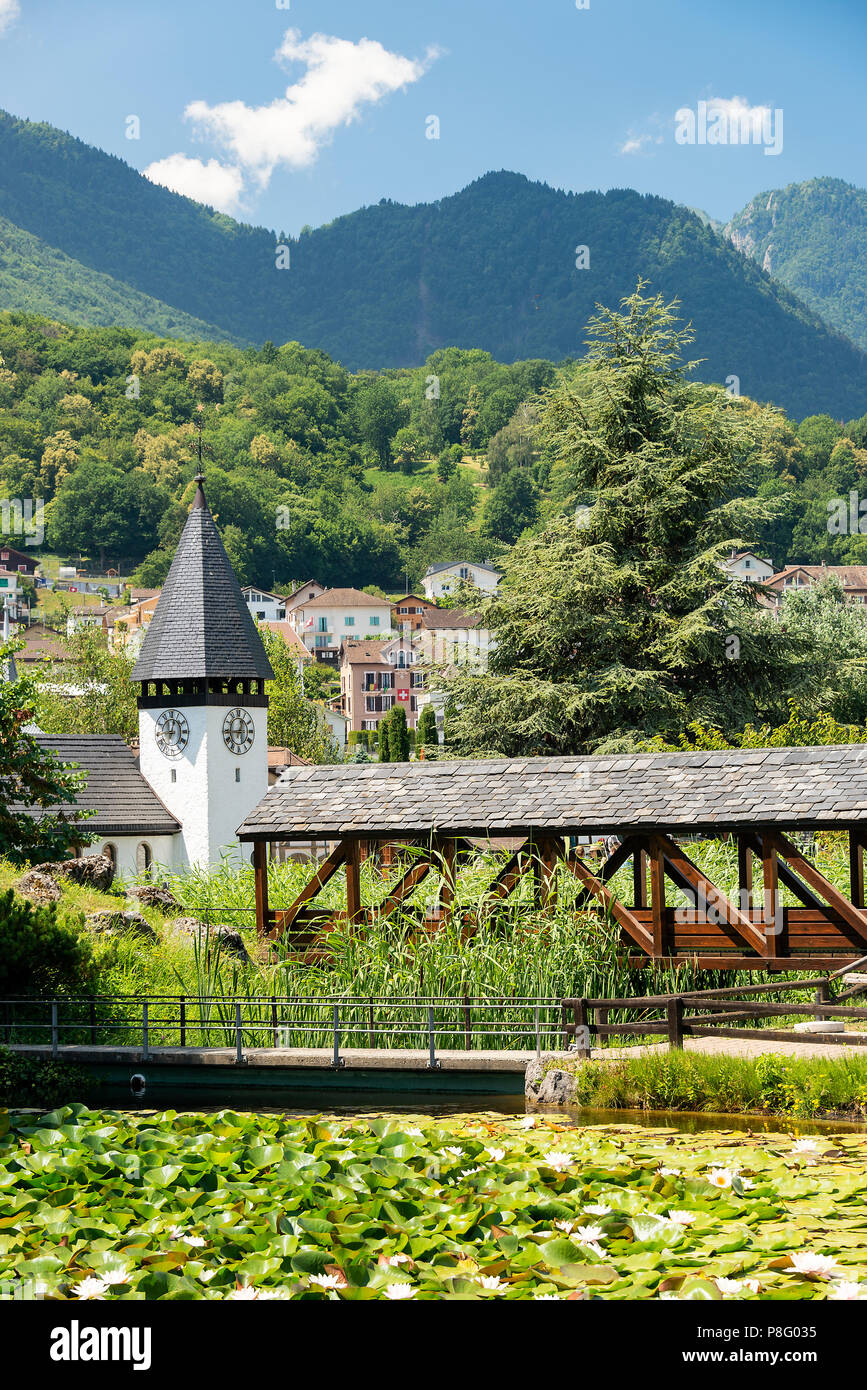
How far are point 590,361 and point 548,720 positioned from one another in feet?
32.3

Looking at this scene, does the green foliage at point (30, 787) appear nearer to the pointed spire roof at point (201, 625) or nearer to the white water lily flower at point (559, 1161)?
the white water lily flower at point (559, 1161)

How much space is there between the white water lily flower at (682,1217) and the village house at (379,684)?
335 ft

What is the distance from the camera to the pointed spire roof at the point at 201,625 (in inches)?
1431

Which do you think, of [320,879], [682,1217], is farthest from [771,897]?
[682,1217]

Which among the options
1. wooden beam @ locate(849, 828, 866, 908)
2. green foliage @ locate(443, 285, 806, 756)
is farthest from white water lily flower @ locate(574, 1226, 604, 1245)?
green foliage @ locate(443, 285, 806, 756)

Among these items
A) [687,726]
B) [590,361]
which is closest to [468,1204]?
[687,726]

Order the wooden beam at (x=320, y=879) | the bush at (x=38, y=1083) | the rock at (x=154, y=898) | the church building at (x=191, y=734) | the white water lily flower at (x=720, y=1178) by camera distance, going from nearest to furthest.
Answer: the white water lily flower at (x=720, y=1178), the bush at (x=38, y=1083), the wooden beam at (x=320, y=879), the rock at (x=154, y=898), the church building at (x=191, y=734)

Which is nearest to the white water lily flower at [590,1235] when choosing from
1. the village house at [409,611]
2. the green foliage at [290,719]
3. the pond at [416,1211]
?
the pond at [416,1211]

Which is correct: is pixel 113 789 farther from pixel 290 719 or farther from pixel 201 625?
pixel 290 719

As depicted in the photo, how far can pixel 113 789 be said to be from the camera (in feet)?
116

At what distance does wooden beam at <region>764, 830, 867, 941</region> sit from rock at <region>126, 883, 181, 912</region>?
10.8 m
